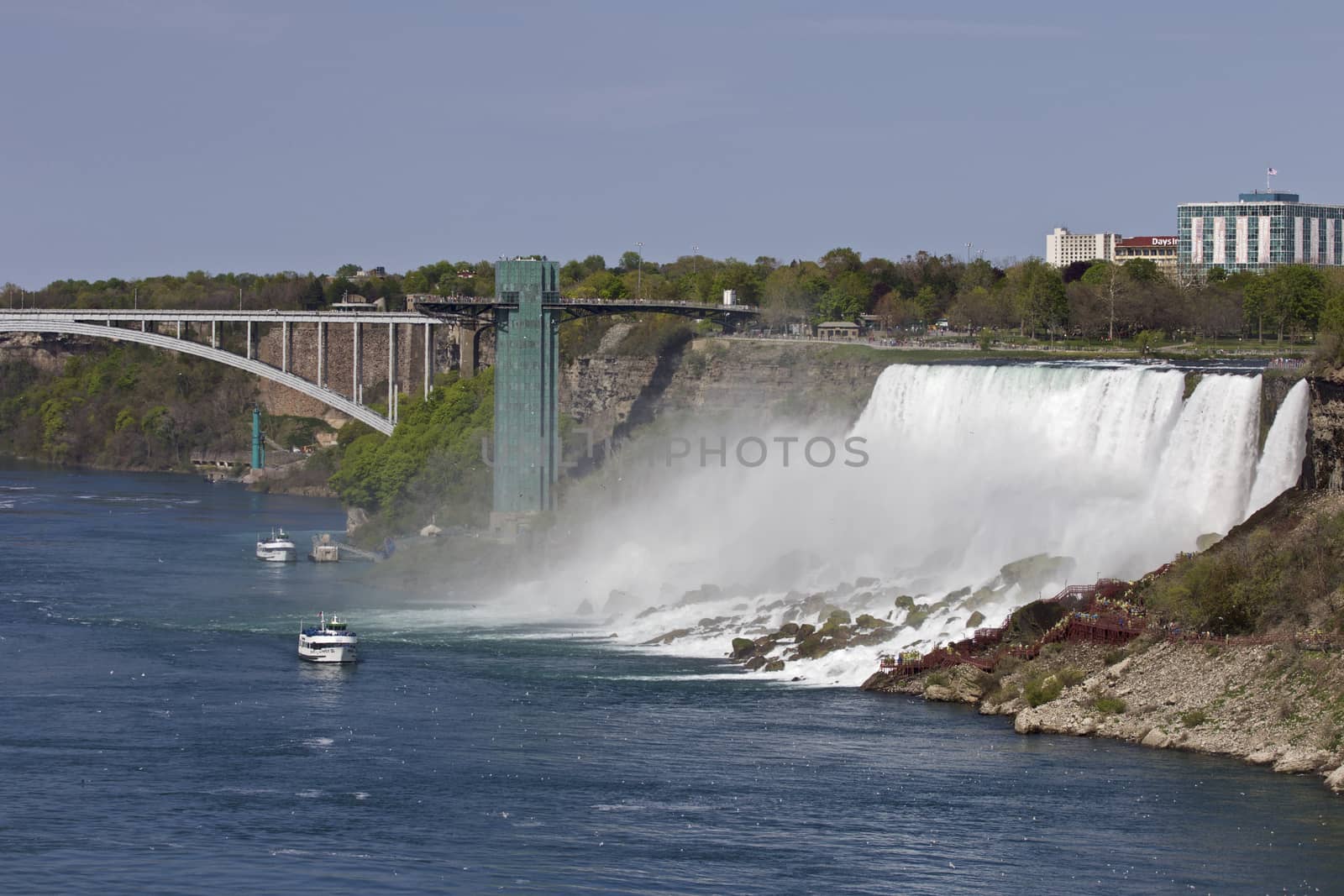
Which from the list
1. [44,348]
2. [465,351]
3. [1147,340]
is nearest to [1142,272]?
[1147,340]

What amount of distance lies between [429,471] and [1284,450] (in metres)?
36.8

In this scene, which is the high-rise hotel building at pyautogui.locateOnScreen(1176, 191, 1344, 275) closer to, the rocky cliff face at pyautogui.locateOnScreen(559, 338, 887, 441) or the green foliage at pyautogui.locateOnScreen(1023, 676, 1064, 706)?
the rocky cliff face at pyautogui.locateOnScreen(559, 338, 887, 441)

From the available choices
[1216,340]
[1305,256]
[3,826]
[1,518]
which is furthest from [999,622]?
[1305,256]

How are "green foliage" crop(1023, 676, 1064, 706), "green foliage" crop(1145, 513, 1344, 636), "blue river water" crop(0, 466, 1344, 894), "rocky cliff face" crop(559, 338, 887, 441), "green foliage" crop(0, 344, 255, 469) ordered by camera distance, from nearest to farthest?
"blue river water" crop(0, 466, 1344, 894), "green foliage" crop(1023, 676, 1064, 706), "green foliage" crop(1145, 513, 1344, 636), "rocky cliff face" crop(559, 338, 887, 441), "green foliage" crop(0, 344, 255, 469)

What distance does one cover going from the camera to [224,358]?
96.8m

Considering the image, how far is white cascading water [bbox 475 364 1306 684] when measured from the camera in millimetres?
46938

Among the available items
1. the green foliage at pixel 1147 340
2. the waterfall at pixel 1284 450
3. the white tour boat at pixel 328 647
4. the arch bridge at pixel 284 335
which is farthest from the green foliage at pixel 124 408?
the waterfall at pixel 1284 450

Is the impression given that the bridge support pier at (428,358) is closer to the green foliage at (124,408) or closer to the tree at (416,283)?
the green foliage at (124,408)

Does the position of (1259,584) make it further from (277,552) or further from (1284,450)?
(277,552)

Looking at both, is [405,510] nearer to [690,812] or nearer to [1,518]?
[1,518]

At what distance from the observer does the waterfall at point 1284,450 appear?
45.4 metres

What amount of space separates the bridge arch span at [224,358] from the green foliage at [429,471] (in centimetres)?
739

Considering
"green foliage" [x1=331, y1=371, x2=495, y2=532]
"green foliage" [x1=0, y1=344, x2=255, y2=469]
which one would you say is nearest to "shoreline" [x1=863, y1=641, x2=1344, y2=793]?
"green foliage" [x1=331, y1=371, x2=495, y2=532]

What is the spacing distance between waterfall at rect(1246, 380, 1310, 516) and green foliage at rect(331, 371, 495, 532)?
32.0 metres
